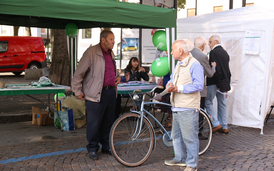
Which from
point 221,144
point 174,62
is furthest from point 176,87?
point 221,144

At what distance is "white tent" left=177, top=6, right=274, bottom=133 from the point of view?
675 centimetres

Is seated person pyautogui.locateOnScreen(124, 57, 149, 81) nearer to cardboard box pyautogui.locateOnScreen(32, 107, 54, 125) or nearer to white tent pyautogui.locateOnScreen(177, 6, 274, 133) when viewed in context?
white tent pyautogui.locateOnScreen(177, 6, 274, 133)

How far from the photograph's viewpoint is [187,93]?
4.05m

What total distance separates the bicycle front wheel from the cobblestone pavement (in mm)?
132

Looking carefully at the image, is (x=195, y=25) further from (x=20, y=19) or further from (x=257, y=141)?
(x=20, y=19)

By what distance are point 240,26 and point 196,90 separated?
12.2ft

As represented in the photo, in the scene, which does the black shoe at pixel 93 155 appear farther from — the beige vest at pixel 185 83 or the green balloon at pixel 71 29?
the green balloon at pixel 71 29

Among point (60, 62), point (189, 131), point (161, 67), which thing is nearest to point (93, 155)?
point (189, 131)

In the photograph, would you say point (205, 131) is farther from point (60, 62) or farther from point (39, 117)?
point (60, 62)

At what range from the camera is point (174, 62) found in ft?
17.8

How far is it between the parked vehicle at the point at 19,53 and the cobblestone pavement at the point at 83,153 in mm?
12928

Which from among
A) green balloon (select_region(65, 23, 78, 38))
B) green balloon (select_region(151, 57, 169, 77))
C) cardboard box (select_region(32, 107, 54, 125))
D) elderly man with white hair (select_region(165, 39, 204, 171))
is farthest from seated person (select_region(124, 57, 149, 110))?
elderly man with white hair (select_region(165, 39, 204, 171))

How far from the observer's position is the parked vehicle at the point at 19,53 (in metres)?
18.6

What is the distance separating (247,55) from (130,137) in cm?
380
